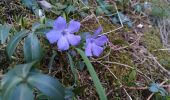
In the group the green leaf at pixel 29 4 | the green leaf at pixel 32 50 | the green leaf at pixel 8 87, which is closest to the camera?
the green leaf at pixel 8 87

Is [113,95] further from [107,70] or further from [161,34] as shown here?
[161,34]

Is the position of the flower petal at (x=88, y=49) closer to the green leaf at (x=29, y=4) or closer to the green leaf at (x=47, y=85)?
the green leaf at (x=47, y=85)

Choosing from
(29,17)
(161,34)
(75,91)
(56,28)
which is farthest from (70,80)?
(161,34)

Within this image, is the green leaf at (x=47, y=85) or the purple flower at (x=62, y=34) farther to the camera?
the purple flower at (x=62, y=34)

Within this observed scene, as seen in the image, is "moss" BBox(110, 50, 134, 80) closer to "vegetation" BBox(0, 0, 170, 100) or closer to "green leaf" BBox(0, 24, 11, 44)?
"vegetation" BBox(0, 0, 170, 100)

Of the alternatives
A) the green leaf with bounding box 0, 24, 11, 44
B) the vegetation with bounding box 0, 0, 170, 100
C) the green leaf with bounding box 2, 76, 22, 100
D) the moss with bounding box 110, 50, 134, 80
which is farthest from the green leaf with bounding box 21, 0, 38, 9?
the green leaf with bounding box 2, 76, 22, 100

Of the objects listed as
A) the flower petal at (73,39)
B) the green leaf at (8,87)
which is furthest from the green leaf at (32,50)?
the green leaf at (8,87)

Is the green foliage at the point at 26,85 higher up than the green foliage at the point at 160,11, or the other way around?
the green foliage at the point at 26,85
